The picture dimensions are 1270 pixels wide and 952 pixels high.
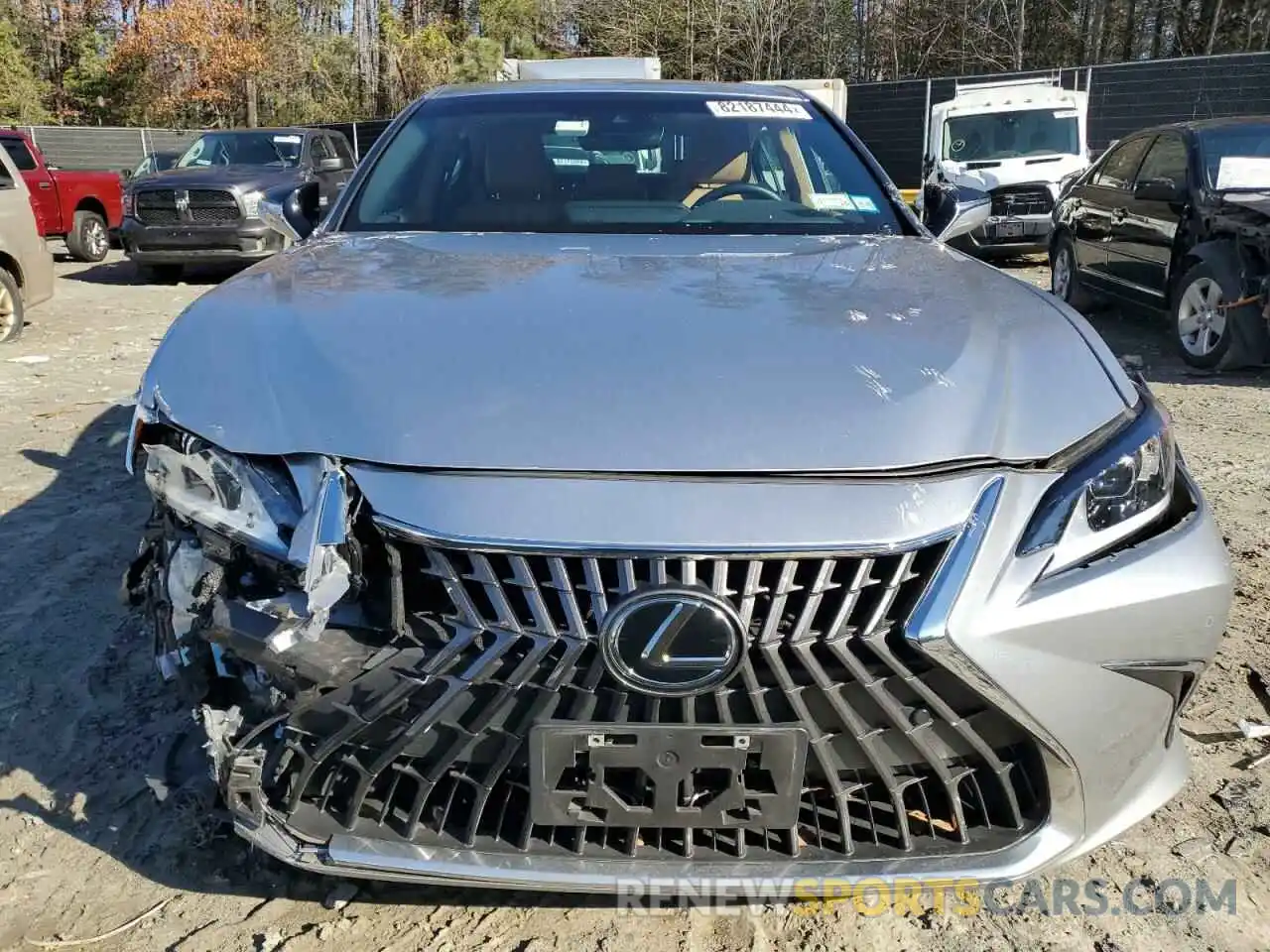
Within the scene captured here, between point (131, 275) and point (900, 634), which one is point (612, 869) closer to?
point (900, 634)

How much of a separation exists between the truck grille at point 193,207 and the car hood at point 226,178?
0.27 feet

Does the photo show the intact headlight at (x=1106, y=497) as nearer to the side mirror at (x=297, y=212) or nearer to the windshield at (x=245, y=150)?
the side mirror at (x=297, y=212)

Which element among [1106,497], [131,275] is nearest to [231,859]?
[1106,497]

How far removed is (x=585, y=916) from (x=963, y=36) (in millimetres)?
26750

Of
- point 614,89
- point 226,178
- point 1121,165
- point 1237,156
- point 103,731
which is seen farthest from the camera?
point 226,178

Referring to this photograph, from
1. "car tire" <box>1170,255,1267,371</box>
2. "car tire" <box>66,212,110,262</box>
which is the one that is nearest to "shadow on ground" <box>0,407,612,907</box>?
"car tire" <box>1170,255,1267,371</box>

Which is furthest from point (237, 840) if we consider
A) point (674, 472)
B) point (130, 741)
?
point (674, 472)

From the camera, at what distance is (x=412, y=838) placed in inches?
64.5

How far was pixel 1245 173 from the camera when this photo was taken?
6371mm

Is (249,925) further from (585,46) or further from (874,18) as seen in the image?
(585,46)

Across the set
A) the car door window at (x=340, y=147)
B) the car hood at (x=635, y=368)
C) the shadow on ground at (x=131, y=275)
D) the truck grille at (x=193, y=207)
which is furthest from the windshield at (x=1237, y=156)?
the car door window at (x=340, y=147)

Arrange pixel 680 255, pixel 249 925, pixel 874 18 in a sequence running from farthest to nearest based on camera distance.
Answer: pixel 874 18 → pixel 680 255 → pixel 249 925

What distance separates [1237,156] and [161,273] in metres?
11.2

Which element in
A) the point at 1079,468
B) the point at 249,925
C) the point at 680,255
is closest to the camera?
the point at 1079,468
